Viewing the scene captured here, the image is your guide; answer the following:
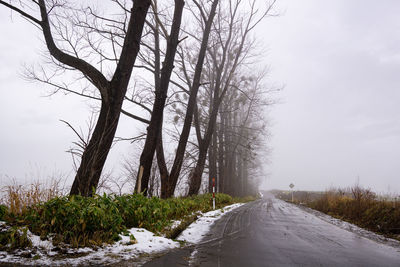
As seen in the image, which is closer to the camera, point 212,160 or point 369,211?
point 369,211

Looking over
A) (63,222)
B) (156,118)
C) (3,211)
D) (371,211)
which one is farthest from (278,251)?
(371,211)

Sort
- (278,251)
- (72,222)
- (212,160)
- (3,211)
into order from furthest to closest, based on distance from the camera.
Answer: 1. (212,160)
2. (278,251)
3. (3,211)
4. (72,222)

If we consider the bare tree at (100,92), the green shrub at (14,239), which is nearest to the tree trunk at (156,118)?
the bare tree at (100,92)

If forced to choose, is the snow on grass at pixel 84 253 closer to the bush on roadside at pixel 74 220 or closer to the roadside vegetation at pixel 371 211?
the bush on roadside at pixel 74 220

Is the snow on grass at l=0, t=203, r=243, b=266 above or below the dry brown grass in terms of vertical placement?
below

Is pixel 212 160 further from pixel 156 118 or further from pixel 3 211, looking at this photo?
pixel 3 211

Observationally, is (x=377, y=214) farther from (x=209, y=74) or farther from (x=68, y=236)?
(x=209, y=74)

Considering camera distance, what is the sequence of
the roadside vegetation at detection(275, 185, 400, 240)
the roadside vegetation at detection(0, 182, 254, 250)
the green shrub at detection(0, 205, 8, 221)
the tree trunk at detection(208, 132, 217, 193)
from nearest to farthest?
the roadside vegetation at detection(0, 182, 254, 250) → the green shrub at detection(0, 205, 8, 221) → the roadside vegetation at detection(275, 185, 400, 240) → the tree trunk at detection(208, 132, 217, 193)

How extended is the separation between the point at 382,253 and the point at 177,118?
13.6 meters

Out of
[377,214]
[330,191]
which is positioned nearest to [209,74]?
[330,191]

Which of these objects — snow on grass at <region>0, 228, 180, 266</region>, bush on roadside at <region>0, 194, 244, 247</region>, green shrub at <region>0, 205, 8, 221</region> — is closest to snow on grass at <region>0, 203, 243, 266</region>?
snow on grass at <region>0, 228, 180, 266</region>

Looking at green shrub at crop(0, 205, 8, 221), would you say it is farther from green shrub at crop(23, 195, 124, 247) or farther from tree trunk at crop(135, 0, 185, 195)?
tree trunk at crop(135, 0, 185, 195)

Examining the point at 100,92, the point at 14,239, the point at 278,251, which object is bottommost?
the point at 278,251

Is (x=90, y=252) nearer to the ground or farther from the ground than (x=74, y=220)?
nearer to the ground
